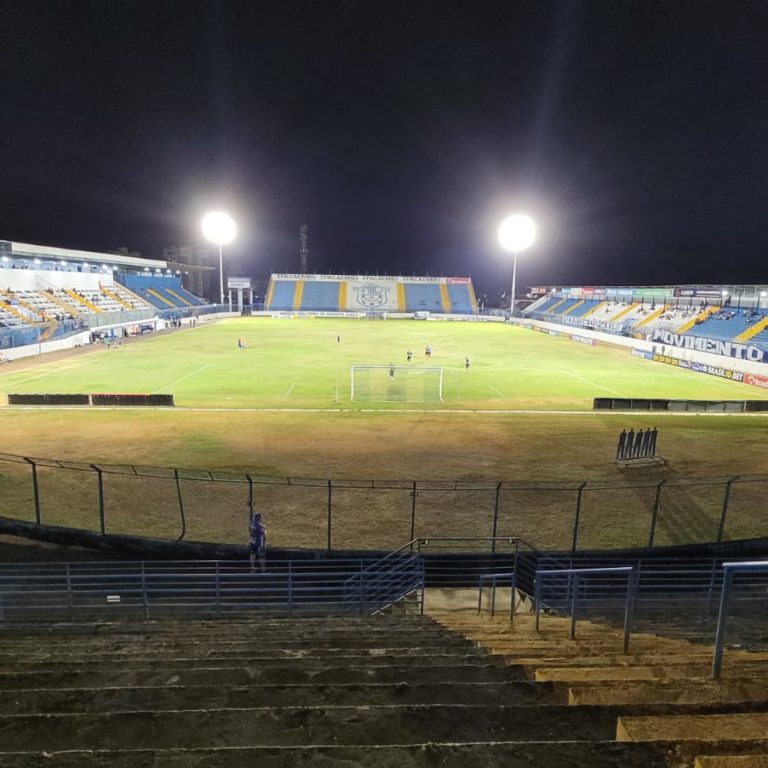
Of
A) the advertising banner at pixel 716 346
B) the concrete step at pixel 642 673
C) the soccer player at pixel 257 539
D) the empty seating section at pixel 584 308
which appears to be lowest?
the soccer player at pixel 257 539

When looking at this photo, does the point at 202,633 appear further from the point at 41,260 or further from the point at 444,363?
the point at 41,260

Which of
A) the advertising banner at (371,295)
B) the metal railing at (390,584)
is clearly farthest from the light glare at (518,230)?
the metal railing at (390,584)

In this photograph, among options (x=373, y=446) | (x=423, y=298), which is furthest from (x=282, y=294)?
(x=373, y=446)

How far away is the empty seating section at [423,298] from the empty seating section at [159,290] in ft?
145

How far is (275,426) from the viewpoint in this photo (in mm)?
27094

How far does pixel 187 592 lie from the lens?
11703 millimetres

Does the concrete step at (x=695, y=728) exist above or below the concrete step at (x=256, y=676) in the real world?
above

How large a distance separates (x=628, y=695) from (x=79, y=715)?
14.4 ft

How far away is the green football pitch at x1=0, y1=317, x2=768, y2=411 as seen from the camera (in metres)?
34.6

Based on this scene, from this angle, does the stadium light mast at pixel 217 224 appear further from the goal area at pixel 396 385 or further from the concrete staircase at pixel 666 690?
the concrete staircase at pixel 666 690

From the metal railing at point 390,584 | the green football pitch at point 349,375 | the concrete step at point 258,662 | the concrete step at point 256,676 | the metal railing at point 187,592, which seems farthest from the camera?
the green football pitch at point 349,375

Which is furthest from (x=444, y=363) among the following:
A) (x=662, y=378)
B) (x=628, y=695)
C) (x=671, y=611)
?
(x=628, y=695)

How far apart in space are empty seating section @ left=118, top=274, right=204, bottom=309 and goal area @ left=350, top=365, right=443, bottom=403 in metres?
62.5

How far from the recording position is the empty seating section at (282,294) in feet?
380
